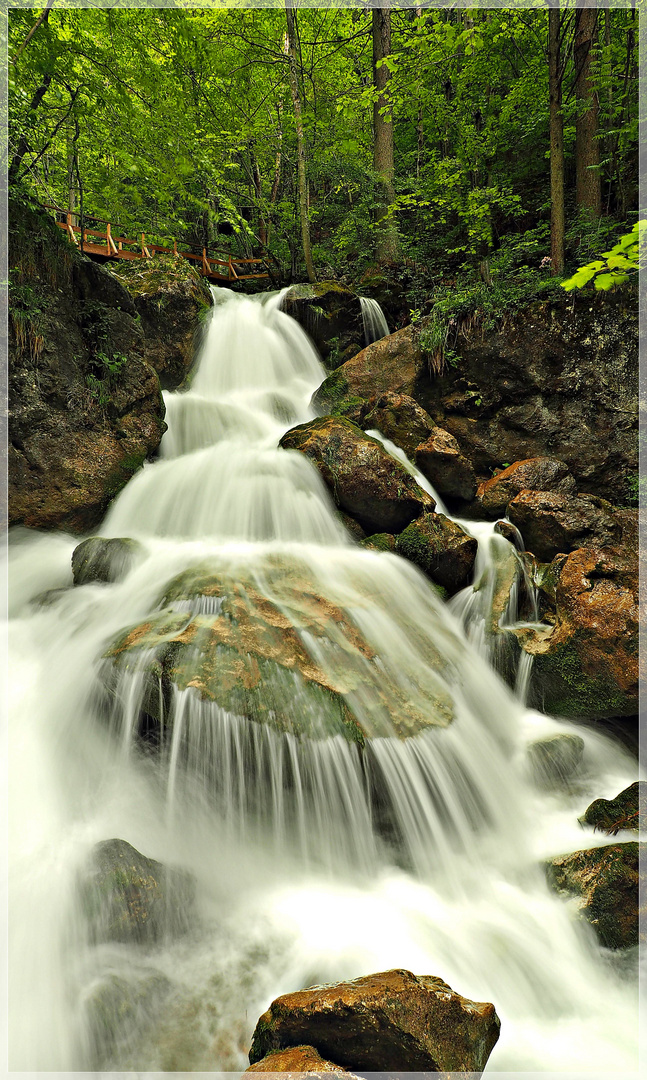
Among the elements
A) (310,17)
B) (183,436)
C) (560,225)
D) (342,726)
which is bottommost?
(342,726)

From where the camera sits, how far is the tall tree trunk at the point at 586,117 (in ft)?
28.0

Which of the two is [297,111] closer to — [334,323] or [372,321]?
[334,323]

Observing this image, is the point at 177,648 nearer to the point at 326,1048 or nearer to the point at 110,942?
the point at 110,942

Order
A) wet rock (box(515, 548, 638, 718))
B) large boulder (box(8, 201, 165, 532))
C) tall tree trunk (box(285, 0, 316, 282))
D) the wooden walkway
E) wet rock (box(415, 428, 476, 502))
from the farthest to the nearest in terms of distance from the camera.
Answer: the wooden walkway, tall tree trunk (box(285, 0, 316, 282)), wet rock (box(415, 428, 476, 502)), large boulder (box(8, 201, 165, 532)), wet rock (box(515, 548, 638, 718))

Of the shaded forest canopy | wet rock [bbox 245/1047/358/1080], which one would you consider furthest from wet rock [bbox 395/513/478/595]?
the shaded forest canopy

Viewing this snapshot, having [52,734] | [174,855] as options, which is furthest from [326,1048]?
[52,734]

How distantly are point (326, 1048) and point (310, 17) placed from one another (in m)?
22.1

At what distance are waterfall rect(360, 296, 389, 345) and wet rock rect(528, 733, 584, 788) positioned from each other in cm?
856

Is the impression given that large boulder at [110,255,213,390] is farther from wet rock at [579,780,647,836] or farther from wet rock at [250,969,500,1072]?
wet rock at [250,969,500,1072]

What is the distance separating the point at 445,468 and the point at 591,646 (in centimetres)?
336

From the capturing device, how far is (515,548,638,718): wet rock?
4.93 meters

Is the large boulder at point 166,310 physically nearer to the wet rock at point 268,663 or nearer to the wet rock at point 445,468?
the wet rock at point 445,468

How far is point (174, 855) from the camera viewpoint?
3252mm

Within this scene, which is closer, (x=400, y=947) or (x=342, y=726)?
(x=400, y=947)
